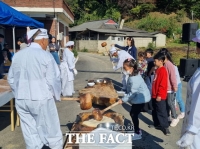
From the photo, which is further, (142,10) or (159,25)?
(142,10)

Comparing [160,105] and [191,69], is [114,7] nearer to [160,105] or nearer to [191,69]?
[191,69]

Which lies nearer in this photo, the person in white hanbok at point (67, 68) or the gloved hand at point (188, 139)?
the gloved hand at point (188, 139)

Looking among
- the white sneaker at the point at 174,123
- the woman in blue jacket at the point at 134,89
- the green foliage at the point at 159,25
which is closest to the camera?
the woman in blue jacket at the point at 134,89

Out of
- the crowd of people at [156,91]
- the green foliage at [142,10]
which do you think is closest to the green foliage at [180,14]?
the green foliage at [142,10]

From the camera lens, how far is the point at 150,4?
52406 mm

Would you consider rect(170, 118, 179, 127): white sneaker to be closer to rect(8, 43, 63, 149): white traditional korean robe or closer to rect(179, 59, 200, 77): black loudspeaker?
rect(8, 43, 63, 149): white traditional korean robe

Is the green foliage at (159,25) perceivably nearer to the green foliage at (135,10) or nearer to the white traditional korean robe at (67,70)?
the green foliage at (135,10)

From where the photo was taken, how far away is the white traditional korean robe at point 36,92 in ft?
10.8

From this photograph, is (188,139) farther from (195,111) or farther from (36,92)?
(36,92)

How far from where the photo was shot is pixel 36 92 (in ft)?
10.8

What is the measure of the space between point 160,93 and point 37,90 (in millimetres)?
2395

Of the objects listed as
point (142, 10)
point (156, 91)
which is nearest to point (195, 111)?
point (156, 91)

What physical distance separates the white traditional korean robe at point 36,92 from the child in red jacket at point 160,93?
2074mm

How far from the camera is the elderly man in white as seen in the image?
3283mm
